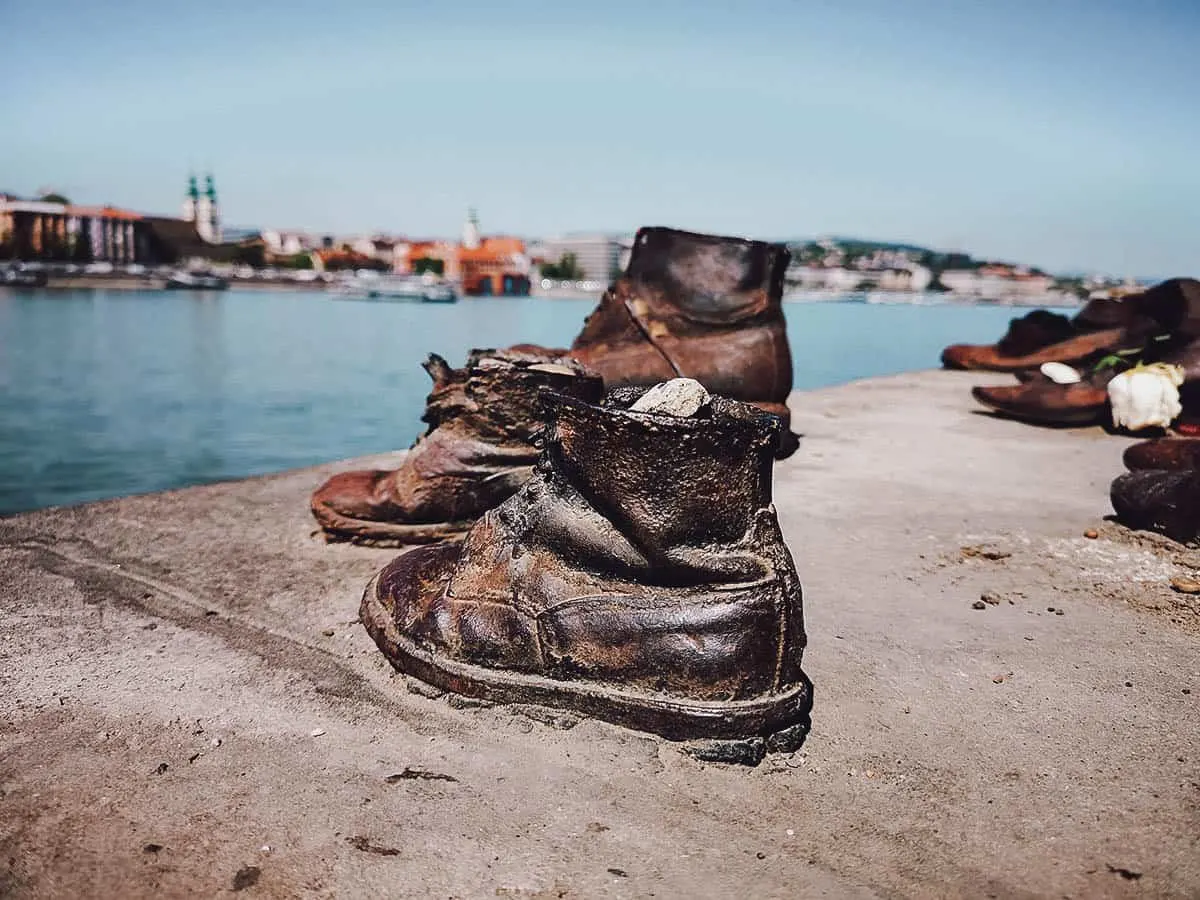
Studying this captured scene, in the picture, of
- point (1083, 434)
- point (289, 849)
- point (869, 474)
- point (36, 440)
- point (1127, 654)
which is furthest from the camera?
point (36, 440)

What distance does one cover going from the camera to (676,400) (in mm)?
1895

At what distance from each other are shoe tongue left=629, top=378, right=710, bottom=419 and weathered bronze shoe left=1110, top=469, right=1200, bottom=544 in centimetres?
211

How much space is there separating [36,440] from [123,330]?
2000 cm

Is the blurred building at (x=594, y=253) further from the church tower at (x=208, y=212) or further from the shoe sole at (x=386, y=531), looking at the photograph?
the shoe sole at (x=386, y=531)

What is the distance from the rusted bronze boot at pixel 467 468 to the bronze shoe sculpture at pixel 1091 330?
15.1ft

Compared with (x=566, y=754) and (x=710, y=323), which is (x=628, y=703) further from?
(x=710, y=323)

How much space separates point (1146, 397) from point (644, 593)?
4.54 metres

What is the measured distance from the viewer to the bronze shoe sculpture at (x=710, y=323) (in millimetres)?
4531

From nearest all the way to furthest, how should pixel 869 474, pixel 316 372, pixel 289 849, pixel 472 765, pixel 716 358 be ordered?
1. pixel 289 849
2. pixel 472 765
3. pixel 869 474
4. pixel 716 358
5. pixel 316 372

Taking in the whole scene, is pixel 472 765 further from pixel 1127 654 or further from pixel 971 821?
pixel 1127 654

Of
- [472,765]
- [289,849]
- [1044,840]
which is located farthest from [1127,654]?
[289,849]

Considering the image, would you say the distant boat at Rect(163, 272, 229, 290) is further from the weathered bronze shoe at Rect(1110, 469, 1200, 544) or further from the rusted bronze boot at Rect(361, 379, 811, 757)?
the rusted bronze boot at Rect(361, 379, 811, 757)

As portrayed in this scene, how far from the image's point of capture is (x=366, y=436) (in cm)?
884

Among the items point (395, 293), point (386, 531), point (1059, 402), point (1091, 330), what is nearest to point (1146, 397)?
point (1059, 402)
